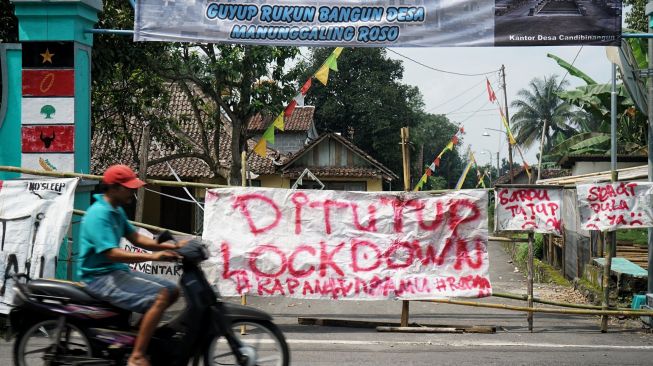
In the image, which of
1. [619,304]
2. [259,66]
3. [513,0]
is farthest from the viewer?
[259,66]

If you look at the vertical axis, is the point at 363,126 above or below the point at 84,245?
above

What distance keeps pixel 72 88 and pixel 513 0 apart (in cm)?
592

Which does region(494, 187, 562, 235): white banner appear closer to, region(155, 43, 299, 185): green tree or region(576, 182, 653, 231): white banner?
region(576, 182, 653, 231): white banner

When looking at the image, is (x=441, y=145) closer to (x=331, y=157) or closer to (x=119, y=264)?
(x=331, y=157)

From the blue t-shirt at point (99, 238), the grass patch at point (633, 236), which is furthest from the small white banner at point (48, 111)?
the grass patch at point (633, 236)

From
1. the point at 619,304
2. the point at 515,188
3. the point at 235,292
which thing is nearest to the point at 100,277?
the point at 235,292

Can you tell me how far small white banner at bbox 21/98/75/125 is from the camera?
34.2 ft

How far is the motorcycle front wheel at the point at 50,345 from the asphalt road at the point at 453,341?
1530 mm

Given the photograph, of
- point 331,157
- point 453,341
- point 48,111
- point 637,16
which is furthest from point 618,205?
point 331,157

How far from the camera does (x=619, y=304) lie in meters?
12.7

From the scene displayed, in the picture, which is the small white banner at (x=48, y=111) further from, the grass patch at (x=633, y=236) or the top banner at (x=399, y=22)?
the grass patch at (x=633, y=236)

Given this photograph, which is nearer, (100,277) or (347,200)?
(100,277)

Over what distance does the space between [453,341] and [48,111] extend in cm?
598

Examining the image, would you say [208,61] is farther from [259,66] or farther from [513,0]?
[513,0]
